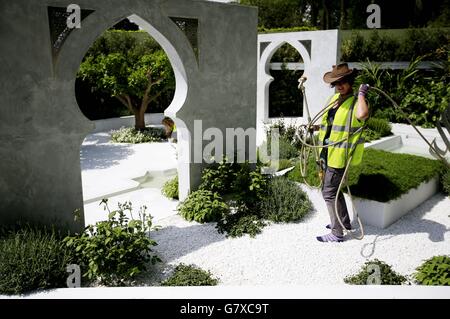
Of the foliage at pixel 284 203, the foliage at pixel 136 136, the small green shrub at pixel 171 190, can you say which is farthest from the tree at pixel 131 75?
the foliage at pixel 284 203

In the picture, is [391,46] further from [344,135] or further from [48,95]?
[48,95]

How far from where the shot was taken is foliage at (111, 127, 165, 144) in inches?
533

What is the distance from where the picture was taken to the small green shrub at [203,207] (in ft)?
21.7

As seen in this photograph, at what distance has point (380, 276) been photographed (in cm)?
486

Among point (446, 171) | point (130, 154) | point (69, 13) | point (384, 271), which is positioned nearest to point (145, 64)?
point (130, 154)

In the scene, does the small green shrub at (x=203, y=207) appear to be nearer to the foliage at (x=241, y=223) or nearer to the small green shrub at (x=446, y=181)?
the foliage at (x=241, y=223)

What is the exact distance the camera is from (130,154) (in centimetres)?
1173

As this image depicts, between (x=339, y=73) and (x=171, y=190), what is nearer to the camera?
(x=339, y=73)

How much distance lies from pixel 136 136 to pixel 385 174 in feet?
29.2

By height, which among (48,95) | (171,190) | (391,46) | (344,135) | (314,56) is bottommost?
(171,190)

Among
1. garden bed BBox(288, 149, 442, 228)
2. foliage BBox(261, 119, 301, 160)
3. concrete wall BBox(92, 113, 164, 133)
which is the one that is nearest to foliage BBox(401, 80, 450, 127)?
foliage BBox(261, 119, 301, 160)

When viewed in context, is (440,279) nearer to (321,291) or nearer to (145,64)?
(321,291)

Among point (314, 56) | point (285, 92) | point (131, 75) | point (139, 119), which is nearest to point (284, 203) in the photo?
point (314, 56)

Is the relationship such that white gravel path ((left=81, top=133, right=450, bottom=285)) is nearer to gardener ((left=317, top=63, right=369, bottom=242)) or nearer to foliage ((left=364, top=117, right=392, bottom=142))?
gardener ((left=317, top=63, right=369, bottom=242))
